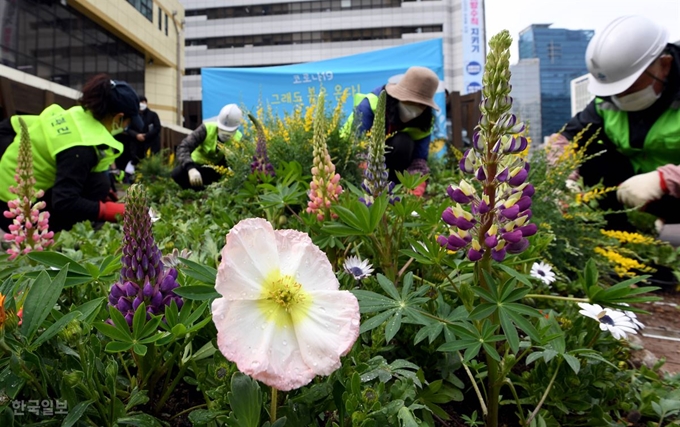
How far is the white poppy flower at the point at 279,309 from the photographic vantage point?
0.50 metres

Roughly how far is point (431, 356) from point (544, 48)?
90342 millimetres

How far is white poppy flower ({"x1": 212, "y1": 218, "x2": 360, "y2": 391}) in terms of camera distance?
502 millimetres

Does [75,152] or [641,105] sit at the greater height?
[641,105]

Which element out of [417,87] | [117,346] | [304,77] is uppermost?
[304,77]

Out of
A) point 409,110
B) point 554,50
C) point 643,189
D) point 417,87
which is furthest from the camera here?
point 554,50

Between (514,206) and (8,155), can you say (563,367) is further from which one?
(8,155)

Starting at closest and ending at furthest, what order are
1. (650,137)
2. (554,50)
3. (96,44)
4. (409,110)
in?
(650,137) < (409,110) < (96,44) < (554,50)

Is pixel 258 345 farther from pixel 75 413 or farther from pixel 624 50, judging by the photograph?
pixel 624 50

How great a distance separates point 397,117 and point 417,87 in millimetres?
311

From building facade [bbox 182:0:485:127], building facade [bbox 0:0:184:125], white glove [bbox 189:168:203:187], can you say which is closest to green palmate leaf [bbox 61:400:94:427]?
white glove [bbox 189:168:203:187]

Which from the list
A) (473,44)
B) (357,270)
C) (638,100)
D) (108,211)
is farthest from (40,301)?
(473,44)

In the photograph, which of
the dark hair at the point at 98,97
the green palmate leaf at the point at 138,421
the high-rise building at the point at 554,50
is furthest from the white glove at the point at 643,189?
the high-rise building at the point at 554,50

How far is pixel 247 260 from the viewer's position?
550 mm

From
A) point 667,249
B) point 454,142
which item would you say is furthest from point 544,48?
point 667,249
